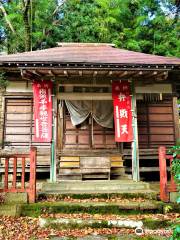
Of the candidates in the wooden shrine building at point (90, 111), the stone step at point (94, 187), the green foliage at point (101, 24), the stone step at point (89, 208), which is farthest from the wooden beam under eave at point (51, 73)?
the green foliage at point (101, 24)

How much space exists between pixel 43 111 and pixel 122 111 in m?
2.59

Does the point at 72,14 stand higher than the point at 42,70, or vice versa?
the point at 72,14

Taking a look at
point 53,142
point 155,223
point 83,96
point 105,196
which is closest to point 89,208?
point 105,196

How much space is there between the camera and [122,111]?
898 cm

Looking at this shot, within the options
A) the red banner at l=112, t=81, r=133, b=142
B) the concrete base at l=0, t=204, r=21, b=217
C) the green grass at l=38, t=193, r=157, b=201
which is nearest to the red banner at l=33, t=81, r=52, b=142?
the green grass at l=38, t=193, r=157, b=201

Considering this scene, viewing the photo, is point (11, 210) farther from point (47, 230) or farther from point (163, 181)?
point (163, 181)

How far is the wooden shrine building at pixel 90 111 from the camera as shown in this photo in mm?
8695

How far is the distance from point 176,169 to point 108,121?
6646 mm

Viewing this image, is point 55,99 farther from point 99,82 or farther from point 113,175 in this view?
point 113,175

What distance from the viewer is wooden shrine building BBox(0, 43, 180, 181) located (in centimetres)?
870

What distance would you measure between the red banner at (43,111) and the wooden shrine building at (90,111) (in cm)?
15

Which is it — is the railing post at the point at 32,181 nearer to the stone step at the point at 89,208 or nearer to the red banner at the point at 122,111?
the stone step at the point at 89,208

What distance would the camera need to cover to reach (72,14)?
19.7 m

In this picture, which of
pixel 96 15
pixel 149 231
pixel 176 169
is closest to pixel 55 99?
pixel 149 231
